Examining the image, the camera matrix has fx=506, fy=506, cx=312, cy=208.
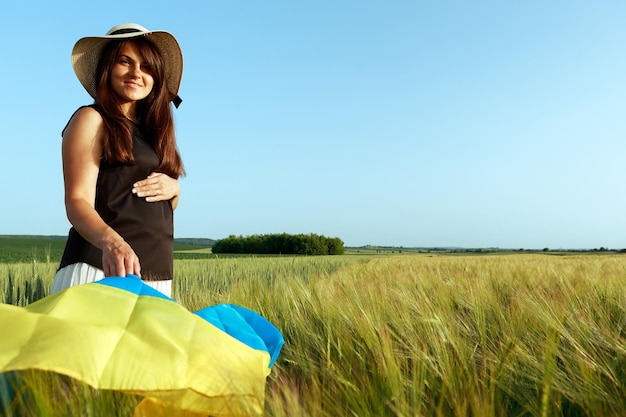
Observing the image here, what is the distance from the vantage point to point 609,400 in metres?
0.88

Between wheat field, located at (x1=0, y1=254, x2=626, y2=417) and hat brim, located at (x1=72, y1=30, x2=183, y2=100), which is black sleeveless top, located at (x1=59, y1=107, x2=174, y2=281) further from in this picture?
wheat field, located at (x1=0, y1=254, x2=626, y2=417)

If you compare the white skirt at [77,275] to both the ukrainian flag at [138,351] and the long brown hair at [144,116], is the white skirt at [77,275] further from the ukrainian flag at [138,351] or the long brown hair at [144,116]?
the ukrainian flag at [138,351]

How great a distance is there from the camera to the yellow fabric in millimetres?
730

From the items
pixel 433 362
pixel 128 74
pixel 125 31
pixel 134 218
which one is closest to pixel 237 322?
pixel 433 362

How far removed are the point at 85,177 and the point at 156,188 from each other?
0.24 metres

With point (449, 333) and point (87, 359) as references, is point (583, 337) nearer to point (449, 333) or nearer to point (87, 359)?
point (449, 333)

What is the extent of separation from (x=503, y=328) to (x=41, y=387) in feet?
3.83

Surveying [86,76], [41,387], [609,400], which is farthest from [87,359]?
[86,76]

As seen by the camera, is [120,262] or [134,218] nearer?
[120,262]

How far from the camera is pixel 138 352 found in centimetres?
78

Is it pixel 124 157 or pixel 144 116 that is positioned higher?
pixel 144 116

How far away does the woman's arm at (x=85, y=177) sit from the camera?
50.0 inches

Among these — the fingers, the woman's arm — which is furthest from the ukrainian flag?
the woman's arm

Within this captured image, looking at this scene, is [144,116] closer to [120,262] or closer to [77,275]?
[77,275]
